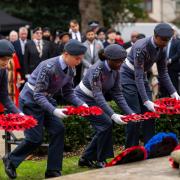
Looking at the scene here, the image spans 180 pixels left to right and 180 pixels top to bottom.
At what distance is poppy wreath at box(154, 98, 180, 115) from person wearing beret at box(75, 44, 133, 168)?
16.1 inches

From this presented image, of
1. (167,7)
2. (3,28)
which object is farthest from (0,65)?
(167,7)

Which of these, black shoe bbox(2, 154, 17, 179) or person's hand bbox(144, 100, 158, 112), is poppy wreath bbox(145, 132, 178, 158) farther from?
black shoe bbox(2, 154, 17, 179)

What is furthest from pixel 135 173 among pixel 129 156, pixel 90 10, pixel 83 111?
pixel 90 10

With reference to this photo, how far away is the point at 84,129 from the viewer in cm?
1141

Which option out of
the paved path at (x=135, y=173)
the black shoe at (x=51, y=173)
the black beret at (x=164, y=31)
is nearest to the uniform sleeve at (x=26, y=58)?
the black beret at (x=164, y=31)

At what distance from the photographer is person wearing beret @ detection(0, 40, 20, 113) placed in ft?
26.7

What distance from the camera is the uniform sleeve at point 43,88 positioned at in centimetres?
850

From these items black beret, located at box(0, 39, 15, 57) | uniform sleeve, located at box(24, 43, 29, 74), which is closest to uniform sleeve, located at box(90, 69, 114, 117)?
black beret, located at box(0, 39, 15, 57)

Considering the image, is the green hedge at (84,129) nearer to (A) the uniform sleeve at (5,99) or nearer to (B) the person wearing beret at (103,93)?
(B) the person wearing beret at (103,93)

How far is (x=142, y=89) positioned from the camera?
9703mm

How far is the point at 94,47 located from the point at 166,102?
6.40 m

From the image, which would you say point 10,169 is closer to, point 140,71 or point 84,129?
point 140,71

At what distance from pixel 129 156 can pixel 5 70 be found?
1.83m

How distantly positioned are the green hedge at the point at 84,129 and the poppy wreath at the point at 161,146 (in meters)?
2.39
